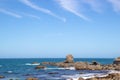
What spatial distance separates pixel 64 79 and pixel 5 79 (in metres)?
13.2

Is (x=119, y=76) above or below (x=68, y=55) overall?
below

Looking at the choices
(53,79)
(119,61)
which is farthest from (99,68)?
(53,79)

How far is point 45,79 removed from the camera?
5938 cm

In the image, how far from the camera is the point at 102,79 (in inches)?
1962

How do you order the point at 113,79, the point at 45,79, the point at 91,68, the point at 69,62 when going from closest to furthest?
the point at 113,79 → the point at 45,79 → the point at 91,68 → the point at 69,62

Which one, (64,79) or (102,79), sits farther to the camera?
(64,79)

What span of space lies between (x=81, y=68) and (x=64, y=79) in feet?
125

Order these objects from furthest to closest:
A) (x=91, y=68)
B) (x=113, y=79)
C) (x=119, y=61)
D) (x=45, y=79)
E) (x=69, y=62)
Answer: (x=69, y=62) < (x=119, y=61) < (x=91, y=68) < (x=45, y=79) < (x=113, y=79)

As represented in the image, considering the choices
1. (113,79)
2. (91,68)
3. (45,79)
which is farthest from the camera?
(91,68)

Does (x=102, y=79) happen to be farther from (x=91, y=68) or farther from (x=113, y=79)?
(x=91, y=68)

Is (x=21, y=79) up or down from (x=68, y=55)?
down

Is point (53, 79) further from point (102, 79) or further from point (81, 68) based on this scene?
point (81, 68)

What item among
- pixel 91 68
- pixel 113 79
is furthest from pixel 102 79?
pixel 91 68

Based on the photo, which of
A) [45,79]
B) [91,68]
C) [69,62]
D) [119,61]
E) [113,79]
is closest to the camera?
[113,79]
